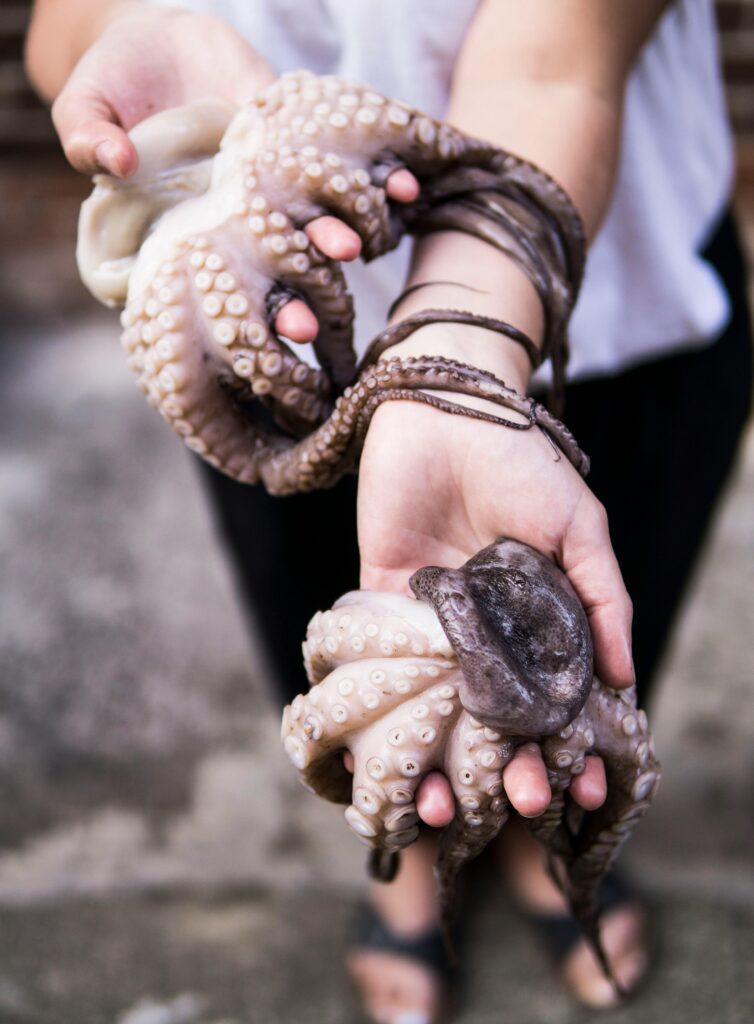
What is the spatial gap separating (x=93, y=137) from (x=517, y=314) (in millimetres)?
439

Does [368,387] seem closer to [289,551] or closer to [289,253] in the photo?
[289,253]

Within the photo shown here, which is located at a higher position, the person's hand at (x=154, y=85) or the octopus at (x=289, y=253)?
the person's hand at (x=154, y=85)

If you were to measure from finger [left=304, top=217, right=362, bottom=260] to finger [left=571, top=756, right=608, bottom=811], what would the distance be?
51 centimetres

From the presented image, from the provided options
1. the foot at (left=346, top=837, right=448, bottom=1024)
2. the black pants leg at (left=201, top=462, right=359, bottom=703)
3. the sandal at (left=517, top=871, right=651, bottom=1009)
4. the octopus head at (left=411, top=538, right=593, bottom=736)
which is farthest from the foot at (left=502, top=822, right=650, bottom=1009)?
the octopus head at (left=411, top=538, right=593, bottom=736)

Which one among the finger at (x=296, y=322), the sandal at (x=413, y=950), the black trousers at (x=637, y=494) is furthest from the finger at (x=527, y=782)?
the sandal at (x=413, y=950)

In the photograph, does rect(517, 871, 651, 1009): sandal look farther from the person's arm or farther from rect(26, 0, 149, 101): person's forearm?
rect(26, 0, 149, 101): person's forearm

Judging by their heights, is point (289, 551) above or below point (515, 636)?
below

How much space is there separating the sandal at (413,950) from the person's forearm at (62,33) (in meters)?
1.44

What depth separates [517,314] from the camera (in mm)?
1074

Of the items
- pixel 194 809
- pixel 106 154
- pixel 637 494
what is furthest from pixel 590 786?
pixel 194 809

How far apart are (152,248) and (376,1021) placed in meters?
1.37

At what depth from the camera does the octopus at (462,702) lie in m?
0.85

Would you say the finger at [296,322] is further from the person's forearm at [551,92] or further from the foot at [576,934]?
the foot at [576,934]

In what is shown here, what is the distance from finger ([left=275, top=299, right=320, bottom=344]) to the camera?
1001 millimetres
